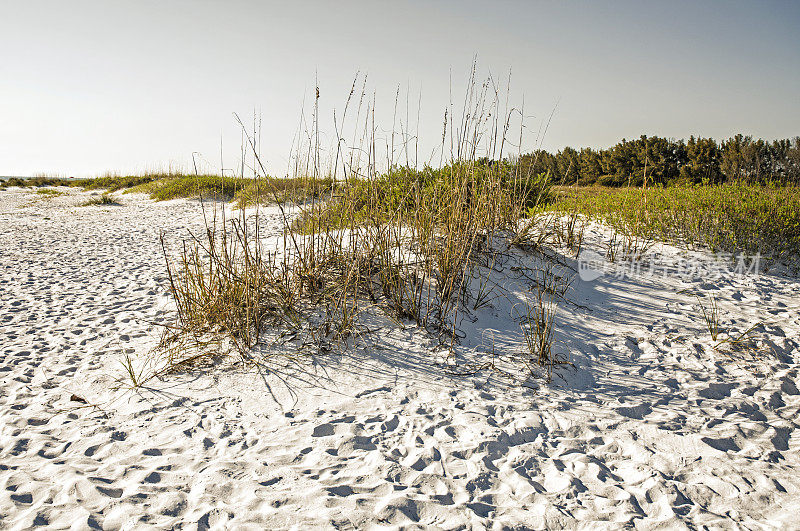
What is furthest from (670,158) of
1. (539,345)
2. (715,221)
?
(539,345)

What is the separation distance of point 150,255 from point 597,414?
629 cm

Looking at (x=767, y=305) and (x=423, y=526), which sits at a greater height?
(x=767, y=305)

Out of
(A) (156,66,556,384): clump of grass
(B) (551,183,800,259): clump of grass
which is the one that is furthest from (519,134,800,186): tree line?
(A) (156,66,556,384): clump of grass

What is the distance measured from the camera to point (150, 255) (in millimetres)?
6680

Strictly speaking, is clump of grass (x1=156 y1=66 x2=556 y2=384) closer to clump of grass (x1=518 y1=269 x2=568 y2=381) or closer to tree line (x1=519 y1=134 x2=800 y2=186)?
clump of grass (x1=518 y1=269 x2=568 y2=381)

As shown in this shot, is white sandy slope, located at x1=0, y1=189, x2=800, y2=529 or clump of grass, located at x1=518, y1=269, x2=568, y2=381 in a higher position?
clump of grass, located at x1=518, y1=269, x2=568, y2=381

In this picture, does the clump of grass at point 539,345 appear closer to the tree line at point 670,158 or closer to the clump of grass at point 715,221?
the clump of grass at point 715,221

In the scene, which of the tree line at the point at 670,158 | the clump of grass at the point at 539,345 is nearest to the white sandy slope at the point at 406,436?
the clump of grass at the point at 539,345

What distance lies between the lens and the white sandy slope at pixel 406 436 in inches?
74.0

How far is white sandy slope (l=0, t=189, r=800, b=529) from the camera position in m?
1.88

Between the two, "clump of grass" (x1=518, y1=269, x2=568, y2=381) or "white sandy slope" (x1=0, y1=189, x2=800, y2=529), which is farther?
"clump of grass" (x1=518, y1=269, x2=568, y2=381)

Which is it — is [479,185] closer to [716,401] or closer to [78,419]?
[716,401]

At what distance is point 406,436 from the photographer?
235cm

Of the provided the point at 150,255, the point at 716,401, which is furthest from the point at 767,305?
the point at 150,255
